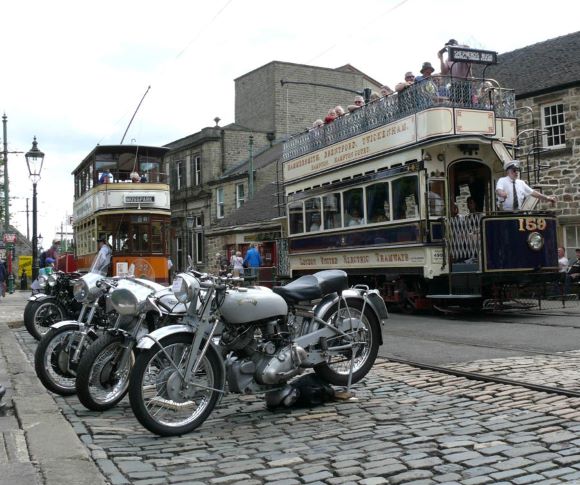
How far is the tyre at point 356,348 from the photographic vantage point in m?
6.16

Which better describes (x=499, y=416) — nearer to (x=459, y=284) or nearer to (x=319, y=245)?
(x=459, y=284)

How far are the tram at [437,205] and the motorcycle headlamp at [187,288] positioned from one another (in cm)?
823

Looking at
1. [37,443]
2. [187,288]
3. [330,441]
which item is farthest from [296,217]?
[37,443]

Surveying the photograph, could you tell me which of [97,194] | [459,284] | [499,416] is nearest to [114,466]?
[499,416]

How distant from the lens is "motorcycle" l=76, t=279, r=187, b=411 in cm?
567

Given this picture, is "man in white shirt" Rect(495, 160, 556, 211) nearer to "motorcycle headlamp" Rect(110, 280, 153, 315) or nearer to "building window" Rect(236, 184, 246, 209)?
"motorcycle headlamp" Rect(110, 280, 153, 315)

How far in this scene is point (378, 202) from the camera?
15.1 m

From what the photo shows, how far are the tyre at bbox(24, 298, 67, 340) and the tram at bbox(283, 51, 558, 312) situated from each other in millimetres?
6684

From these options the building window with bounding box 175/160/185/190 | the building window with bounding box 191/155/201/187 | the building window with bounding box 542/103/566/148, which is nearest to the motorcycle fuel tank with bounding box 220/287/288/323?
the building window with bounding box 542/103/566/148

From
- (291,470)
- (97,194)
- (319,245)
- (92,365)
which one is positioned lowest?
(291,470)

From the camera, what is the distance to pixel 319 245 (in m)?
17.5

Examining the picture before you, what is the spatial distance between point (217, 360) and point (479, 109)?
1007 cm

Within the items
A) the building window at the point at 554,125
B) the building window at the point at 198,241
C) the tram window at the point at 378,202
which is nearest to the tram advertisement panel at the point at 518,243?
the tram window at the point at 378,202

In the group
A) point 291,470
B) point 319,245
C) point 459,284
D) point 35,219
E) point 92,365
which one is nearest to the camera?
point 291,470
